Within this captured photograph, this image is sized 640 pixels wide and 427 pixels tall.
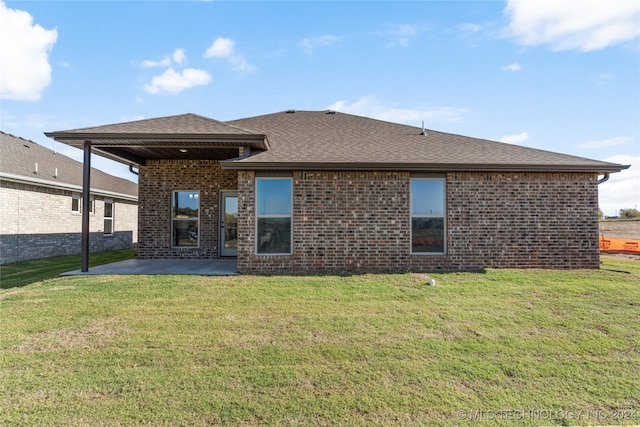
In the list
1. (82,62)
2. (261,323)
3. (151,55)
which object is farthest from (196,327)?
(82,62)

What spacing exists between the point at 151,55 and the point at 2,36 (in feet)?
11.0

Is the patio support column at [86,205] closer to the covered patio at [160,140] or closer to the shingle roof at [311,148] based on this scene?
the covered patio at [160,140]

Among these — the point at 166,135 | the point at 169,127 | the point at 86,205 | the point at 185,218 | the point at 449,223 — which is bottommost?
the point at 449,223

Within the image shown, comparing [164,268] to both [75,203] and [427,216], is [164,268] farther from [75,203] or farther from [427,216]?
[75,203]

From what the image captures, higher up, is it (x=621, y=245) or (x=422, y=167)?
(x=422, y=167)

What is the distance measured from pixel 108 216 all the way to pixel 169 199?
6.55 meters

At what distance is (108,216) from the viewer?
14312 mm

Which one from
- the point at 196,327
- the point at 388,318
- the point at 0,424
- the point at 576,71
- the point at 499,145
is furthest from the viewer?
the point at 499,145

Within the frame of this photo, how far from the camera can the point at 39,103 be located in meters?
9.95

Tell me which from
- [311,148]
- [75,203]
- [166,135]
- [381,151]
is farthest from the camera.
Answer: [75,203]

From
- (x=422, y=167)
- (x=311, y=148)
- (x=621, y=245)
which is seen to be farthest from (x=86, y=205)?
(x=621, y=245)

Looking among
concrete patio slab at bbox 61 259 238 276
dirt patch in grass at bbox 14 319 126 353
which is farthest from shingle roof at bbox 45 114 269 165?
dirt patch in grass at bbox 14 319 126 353

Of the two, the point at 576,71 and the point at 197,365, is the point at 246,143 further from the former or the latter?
the point at 576,71

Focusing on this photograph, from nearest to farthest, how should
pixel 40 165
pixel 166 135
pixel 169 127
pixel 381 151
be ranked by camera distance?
pixel 166 135, pixel 169 127, pixel 381 151, pixel 40 165
